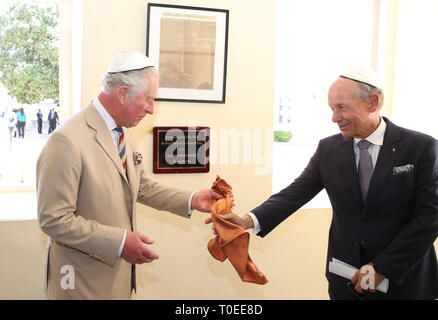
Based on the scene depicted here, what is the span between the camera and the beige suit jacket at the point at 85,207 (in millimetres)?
1897

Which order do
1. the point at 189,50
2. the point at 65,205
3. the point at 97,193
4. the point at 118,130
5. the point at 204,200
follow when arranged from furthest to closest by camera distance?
1. the point at 189,50
2. the point at 204,200
3. the point at 118,130
4. the point at 97,193
5. the point at 65,205

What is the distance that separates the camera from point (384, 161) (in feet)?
7.52

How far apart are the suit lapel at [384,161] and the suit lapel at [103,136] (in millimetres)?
1267

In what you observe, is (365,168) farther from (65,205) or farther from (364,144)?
(65,205)

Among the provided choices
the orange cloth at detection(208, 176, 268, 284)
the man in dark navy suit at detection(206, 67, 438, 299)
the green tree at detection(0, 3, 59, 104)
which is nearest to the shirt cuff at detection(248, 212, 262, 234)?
the man in dark navy suit at detection(206, 67, 438, 299)

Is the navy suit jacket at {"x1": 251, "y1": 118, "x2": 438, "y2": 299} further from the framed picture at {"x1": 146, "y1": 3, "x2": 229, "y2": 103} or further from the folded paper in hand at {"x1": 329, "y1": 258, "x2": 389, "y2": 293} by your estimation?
the framed picture at {"x1": 146, "y1": 3, "x2": 229, "y2": 103}

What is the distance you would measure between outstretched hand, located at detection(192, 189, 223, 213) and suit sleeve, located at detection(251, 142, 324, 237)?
276 millimetres

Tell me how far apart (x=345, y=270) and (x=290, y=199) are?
21.4 inches

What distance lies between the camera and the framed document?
3.29 metres

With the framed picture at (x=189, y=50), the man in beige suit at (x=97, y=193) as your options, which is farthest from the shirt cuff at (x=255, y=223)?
the framed picture at (x=189, y=50)

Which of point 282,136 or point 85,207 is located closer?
point 85,207

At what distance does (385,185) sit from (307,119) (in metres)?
2.32

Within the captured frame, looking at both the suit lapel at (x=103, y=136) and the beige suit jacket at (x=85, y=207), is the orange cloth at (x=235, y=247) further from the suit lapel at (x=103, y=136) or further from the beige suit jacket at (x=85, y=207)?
the suit lapel at (x=103, y=136)

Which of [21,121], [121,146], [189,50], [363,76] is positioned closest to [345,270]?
[363,76]
